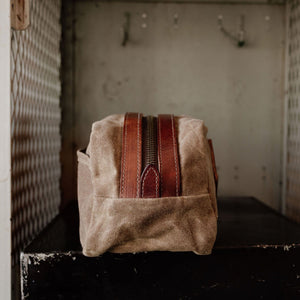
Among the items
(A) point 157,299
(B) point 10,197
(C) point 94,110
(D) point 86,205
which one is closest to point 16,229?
(B) point 10,197

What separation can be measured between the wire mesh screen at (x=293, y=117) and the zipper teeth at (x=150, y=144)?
0.88 meters

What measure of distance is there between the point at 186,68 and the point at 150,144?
0.87 meters

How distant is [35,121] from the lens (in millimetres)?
1084

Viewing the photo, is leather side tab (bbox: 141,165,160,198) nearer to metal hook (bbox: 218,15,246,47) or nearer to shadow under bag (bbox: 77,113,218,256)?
shadow under bag (bbox: 77,113,218,256)

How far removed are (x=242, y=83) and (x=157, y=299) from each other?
1.07 meters

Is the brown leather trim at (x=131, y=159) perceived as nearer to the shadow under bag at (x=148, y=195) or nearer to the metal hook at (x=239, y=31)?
the shadow under bag at (x=148, y=195)

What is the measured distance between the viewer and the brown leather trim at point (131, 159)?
65cm

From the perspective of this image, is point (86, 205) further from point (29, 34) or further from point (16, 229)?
point (29, 34)

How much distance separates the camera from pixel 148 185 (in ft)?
2.13

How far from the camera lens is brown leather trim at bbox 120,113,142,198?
649 millimetres

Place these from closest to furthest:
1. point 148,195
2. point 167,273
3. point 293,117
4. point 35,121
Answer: point 148,195 → point 167,273 → point 35,121 → point 293,117

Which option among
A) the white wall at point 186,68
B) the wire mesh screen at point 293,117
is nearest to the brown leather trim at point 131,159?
the white wall at point 186,68

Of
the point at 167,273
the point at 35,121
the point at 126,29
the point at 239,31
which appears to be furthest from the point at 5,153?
the point at 239,31

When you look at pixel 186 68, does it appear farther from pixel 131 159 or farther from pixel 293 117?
pixel 131 159
